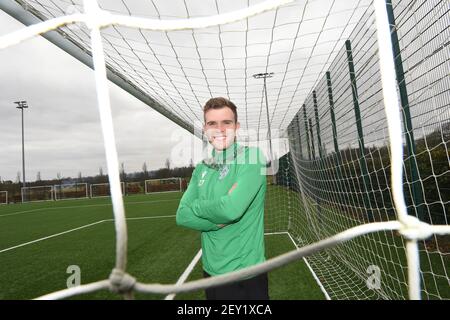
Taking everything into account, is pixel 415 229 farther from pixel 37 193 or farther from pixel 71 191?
pixel 37 193

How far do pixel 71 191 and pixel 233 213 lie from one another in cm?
3422

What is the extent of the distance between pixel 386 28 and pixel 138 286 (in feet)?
4.33

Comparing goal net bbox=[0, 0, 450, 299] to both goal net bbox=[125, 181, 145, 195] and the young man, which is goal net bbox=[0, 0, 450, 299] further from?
goal net bbox=[125, 181, 145, 195]

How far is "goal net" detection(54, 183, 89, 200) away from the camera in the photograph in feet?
104

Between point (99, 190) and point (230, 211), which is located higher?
point (99, 190)

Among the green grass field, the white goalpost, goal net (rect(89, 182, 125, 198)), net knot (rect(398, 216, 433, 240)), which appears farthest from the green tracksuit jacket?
the white goalpost

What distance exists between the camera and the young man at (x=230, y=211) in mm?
1614

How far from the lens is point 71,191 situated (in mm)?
32281

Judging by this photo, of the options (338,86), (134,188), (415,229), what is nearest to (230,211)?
(415,229)

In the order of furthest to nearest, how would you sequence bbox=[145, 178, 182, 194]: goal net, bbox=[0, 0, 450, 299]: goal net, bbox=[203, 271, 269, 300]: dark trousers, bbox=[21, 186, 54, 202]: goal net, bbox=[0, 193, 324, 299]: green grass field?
bbox=[21, 186, 54, 202]: goal net, bbox=[145, 178, 182, 194]: goal net, bbox=[0, 193, 324, 299]: green grass field, bbox=[203, 271, 269, 300]: dark trousers, bbox=[0, 0, 450, 299]: goal net

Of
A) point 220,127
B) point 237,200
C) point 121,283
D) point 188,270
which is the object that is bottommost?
point 188,270

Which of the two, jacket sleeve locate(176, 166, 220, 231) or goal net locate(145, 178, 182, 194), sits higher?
goal net locate(145, 178, 182, 194)

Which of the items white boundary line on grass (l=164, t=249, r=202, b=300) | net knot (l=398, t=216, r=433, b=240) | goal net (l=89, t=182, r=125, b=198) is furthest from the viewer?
goal net (l=89, t=182, r=125, b=198)
